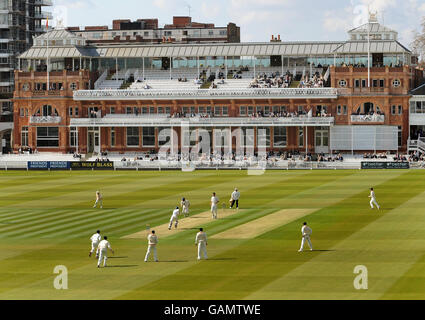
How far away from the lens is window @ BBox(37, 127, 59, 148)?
12388 centimetres

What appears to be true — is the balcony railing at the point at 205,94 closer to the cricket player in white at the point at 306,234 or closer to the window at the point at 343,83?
the window at the point at 343,83

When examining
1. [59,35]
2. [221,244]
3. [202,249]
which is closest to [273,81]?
[59,35]

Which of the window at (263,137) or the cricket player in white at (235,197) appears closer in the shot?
the cricket player in white at (235,197)

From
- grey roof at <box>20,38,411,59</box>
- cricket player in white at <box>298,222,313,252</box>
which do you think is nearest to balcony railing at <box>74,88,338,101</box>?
grey roof at <box>20,38,411,59</box>

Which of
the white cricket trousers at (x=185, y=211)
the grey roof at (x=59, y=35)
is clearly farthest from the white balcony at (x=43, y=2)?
the white cricket trousers at (x=185, y=211)

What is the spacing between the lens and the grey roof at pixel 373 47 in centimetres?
11844

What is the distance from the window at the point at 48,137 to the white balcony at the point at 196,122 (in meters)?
3.68

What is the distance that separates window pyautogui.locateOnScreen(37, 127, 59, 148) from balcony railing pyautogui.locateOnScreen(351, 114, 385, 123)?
41.0 metres

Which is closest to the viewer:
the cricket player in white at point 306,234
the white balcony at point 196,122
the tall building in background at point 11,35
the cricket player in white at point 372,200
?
the cricket player in white at point 306,234

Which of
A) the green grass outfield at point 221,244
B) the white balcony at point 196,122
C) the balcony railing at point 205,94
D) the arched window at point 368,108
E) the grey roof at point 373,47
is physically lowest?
the green grass outfield at point 221,244

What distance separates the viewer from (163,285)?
36500 mm

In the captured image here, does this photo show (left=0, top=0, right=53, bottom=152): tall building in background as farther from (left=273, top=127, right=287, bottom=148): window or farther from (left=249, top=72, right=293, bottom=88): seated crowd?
(left=273, top=127, right=287, bottom=148): window

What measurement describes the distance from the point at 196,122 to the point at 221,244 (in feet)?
233
